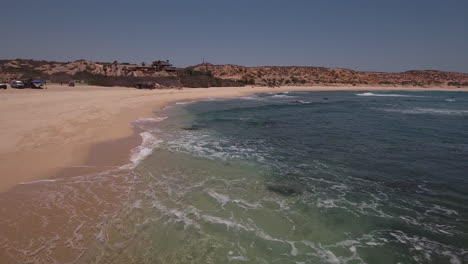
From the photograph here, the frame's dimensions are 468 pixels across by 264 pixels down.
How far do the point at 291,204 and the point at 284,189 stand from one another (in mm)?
831

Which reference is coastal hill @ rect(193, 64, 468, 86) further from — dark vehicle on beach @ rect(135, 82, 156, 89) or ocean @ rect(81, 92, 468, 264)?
ocean @ rect(81, 92, 468, 264)

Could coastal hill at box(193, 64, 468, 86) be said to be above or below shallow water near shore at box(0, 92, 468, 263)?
above

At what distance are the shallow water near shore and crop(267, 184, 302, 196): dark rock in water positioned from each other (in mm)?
50

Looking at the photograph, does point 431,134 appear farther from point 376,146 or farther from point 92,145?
point 92,145

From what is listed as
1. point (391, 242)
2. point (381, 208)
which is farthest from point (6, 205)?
point (381, 208)

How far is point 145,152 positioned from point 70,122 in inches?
234

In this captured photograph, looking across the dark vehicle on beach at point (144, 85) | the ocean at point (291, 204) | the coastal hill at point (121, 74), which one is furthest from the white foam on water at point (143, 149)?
the coastal hill at point (121, 74)

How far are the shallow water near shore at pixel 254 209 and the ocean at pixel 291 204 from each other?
29 millimetres

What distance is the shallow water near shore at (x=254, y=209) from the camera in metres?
4.62

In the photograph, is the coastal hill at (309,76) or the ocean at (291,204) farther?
the coastal hill at (309,76)

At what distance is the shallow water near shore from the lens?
4.62 meters

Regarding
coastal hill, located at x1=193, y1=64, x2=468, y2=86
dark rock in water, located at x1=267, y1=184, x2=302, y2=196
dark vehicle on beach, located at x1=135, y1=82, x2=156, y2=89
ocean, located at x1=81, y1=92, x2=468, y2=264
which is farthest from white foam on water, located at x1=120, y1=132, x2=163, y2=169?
coastal hill, located at x1=193, y1=64, x2=468, y2=86

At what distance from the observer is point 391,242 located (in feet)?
16.5

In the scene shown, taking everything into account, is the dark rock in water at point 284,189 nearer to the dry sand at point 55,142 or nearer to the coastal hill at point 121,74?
the dry sand at point 55,142
